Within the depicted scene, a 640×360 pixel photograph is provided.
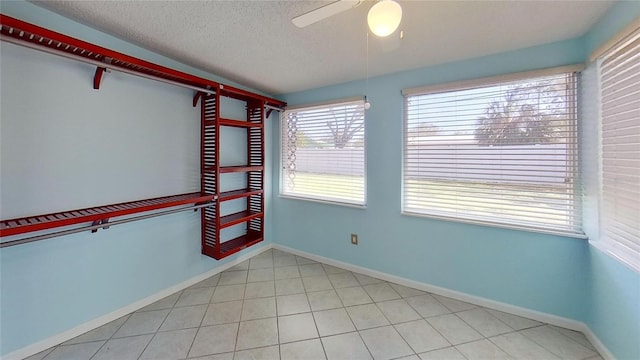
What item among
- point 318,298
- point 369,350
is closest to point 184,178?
point 318,298

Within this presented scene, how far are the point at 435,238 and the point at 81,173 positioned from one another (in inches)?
116

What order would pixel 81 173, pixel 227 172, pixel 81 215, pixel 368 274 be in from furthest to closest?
pixel 368 274 < pixel 227 172 < pixel 81 173 < pixel 81 215

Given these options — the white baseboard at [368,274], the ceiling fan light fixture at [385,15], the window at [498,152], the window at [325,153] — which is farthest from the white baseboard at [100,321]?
the ceiling fan light fixture at [385,15]

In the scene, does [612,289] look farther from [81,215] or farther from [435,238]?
[81,215]

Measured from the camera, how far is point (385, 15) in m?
1.10

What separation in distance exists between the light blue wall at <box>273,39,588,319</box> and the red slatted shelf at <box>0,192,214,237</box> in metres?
1.58

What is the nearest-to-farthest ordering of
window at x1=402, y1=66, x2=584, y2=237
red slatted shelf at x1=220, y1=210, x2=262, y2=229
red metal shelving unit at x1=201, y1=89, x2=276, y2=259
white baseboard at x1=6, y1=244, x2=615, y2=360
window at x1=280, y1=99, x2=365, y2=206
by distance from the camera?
white baseboard at x1=6, y1=244, x2=615, y2=360 < window at x1=402, y1=66, x2=584, y2=237 < red metal shelving unit at x1=201, y1=89, x2=276, y2=259 < red slatted shelf at x1=220, y1=210, x2=262, y2=229 < window at x1=280, y1=99, x2=365, y2=206

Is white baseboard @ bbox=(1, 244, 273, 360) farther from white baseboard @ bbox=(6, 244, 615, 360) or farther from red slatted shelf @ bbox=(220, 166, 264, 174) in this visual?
red slatted shelf @ bbox=(220, 166, 264, 174)

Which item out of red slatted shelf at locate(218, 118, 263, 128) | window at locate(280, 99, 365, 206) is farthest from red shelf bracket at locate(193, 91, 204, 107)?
window at locate(280, 99, 365, 206)

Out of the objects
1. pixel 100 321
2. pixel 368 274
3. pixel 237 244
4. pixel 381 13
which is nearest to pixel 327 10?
pixel 381 13

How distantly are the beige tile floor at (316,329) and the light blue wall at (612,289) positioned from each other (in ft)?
0.65

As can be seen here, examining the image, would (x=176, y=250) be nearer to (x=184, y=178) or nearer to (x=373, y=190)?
(x=184, y=178)

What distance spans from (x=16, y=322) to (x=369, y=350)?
87.6 inches

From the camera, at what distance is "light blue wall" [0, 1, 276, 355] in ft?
4.94
